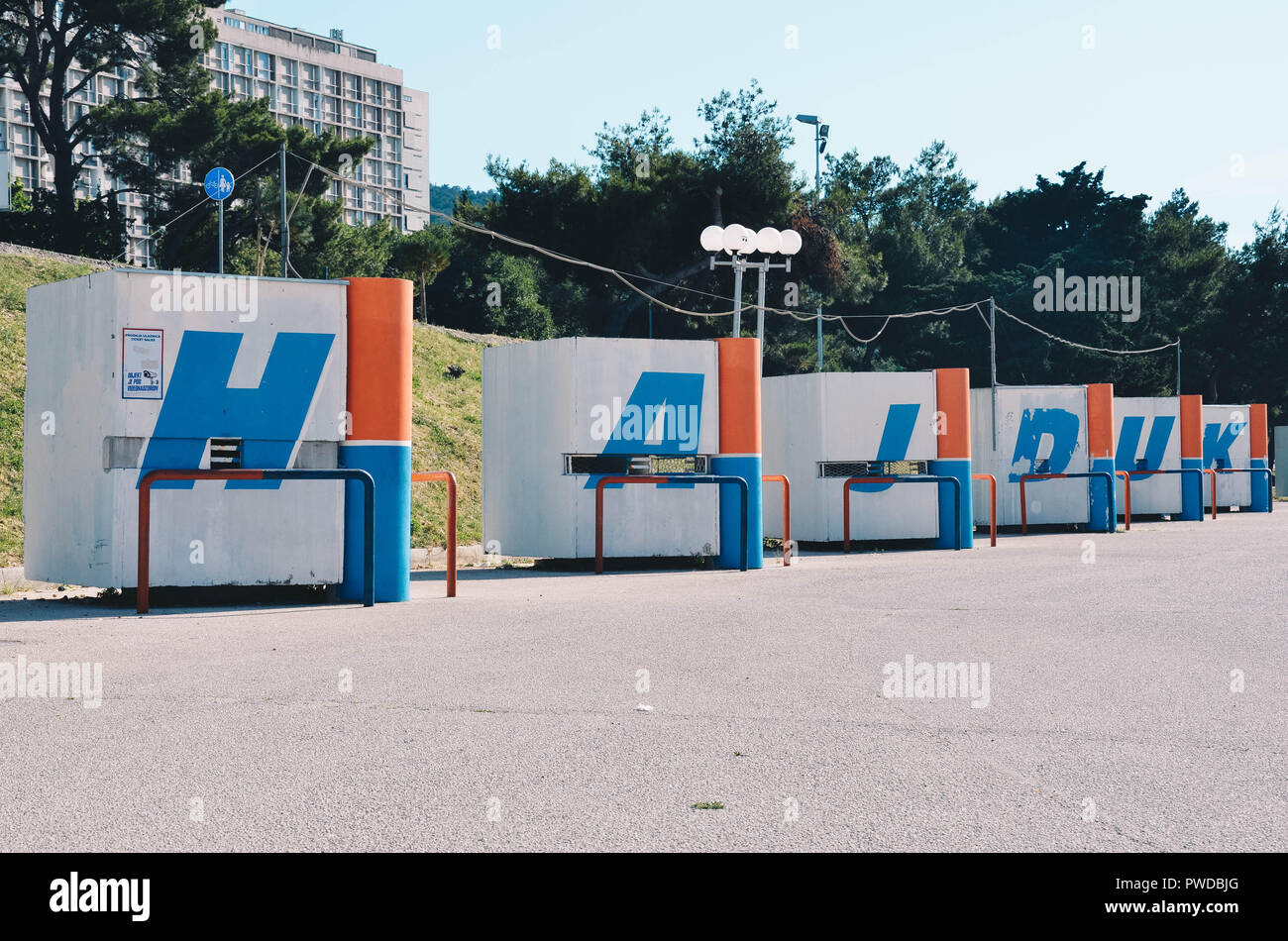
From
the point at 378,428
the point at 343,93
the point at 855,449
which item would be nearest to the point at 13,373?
the point at 378,428

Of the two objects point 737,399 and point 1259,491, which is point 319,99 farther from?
point 737,399

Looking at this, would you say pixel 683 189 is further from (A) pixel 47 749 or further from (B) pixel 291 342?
(A) pixel 47 749

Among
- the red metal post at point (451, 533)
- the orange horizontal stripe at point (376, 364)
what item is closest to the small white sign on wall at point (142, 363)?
the orange horizontal stripe at point (376, 364)

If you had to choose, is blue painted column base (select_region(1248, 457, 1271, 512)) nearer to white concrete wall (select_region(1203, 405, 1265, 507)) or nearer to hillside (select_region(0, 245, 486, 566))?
white concrete wall (select_region(1203, 405, 1265, 507))

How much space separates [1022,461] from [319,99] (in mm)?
106874

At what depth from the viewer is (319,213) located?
42.8 meters

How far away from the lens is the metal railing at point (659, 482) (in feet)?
55.4

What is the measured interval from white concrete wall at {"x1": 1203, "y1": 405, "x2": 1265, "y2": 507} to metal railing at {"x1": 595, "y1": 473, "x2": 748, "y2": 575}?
22311mm

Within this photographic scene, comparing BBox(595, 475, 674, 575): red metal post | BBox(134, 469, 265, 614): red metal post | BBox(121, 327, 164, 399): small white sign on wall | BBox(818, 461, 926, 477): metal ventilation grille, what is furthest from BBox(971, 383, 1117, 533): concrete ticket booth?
BBox(121, 327, 164, 399): small white sign on wall

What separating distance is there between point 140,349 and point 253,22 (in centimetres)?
11489

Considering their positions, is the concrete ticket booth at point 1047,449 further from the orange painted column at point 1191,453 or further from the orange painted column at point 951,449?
the orange painted column at point 1191,453

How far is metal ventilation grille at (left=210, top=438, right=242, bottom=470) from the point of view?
12383 millimetres

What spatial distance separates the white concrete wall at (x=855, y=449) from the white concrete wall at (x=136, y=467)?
11.1 meters
